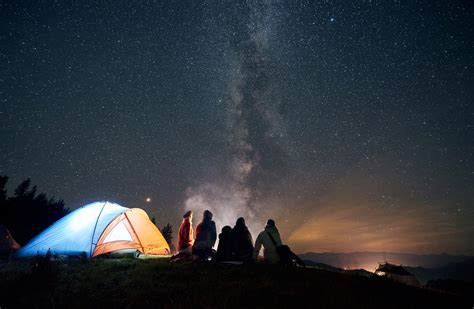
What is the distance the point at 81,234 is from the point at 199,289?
7.34 metres

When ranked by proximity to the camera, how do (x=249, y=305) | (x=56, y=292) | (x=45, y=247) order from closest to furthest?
(x=249, y=305) < (x=56, y=292) < (x=45, y=247)

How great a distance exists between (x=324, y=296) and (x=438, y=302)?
113 inches

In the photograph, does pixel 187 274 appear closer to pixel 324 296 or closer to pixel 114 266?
pixel 114 266

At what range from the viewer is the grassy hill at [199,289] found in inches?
186

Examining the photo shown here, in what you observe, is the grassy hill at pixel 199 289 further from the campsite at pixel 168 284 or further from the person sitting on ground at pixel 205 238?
the person sitting on ground at pixel 205 238

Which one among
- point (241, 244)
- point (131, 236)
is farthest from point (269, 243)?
point (131, 236)

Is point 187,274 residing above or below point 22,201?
below

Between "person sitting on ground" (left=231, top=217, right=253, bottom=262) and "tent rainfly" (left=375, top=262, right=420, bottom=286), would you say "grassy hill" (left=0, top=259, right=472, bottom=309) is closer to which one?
"person sitting on ground" (left=231, top=217, right=253, bottom=262)

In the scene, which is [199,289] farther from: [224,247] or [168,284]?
[224,247]

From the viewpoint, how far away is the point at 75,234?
10.4 metres

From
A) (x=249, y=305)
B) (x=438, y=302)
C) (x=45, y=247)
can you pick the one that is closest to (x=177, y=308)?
(x=249, y=305)

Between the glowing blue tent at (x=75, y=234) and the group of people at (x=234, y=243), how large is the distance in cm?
358

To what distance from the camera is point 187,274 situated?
22.6 ft

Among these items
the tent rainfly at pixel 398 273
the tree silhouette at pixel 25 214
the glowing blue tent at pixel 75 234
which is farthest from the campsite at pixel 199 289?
the tree silhouette at pixel 25 214
